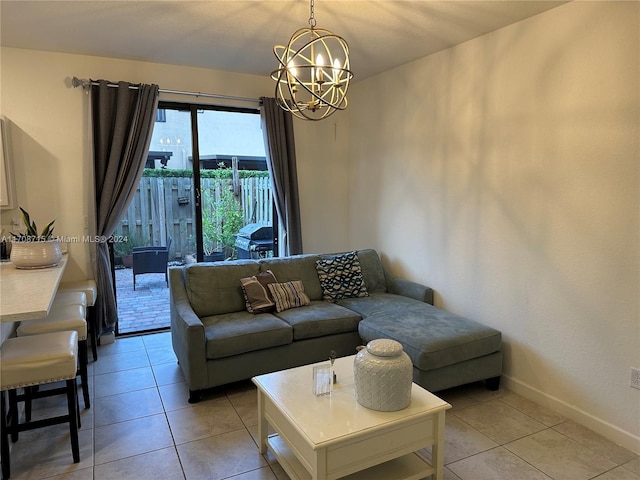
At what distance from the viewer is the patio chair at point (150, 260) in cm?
435

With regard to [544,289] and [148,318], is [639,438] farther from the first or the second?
[148,318]

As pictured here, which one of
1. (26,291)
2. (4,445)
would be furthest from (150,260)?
(4,445)

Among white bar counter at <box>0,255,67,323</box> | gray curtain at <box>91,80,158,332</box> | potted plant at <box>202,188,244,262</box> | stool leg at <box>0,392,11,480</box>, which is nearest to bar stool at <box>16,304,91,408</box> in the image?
white bar counter at <box>0,255,67,323</box>

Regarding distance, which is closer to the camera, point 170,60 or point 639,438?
point 639,438

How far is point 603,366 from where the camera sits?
2646 mm

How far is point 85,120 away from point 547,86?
146 inches

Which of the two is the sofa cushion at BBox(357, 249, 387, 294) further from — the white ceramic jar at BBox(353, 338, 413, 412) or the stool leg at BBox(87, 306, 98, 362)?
the stool leg at BBox(87, 306, 98, 362)

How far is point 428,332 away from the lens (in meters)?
3.10

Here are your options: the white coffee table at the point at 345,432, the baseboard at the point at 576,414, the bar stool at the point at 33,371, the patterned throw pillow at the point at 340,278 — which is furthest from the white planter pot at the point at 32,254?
the baseboard at the point at 576,414

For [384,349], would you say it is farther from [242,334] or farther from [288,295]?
[288,295]

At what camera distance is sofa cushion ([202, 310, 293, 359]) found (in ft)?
10.0

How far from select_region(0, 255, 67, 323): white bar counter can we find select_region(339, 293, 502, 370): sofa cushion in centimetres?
215

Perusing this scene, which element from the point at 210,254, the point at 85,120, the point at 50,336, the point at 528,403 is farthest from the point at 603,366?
the point at 85,120

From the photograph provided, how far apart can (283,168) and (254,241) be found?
0.87 metres
